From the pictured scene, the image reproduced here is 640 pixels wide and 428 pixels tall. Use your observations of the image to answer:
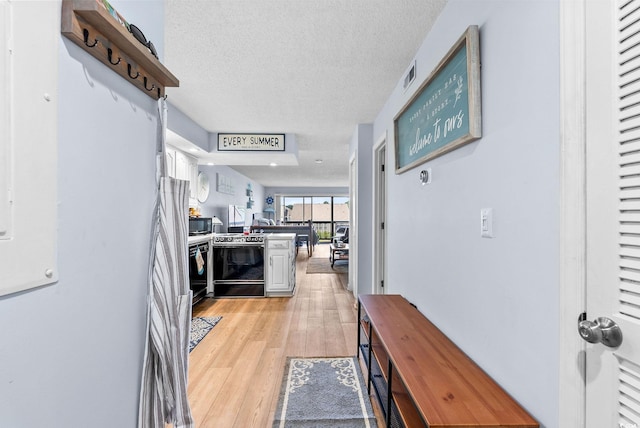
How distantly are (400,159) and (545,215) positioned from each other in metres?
1.54

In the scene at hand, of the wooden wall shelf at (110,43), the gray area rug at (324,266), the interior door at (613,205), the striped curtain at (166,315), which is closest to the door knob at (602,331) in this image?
the interior door at (613,205)

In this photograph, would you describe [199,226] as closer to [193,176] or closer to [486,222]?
[193,176]

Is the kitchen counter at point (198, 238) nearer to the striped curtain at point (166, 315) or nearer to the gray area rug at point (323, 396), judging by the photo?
the gray area rug at point (323, 396)

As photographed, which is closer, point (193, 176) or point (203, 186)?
point (193, 176)

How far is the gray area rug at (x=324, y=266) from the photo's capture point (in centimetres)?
610

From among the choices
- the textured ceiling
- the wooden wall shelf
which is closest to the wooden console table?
the wooden wall shelf

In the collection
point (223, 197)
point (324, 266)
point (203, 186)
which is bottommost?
point (324, 266)

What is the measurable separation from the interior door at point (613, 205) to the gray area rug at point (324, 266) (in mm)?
5336

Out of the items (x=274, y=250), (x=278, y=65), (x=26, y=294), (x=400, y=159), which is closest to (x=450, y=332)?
(x=400, y=159)

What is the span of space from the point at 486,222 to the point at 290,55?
5.66 feet

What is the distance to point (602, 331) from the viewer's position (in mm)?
712

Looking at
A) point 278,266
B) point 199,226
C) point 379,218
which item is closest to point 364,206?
point 379,218

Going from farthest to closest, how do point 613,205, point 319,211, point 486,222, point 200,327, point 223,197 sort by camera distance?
point 319,211 < point 223,197 < point 200,327 < point 486,222 < point 613,205

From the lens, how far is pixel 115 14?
0.84 meters
